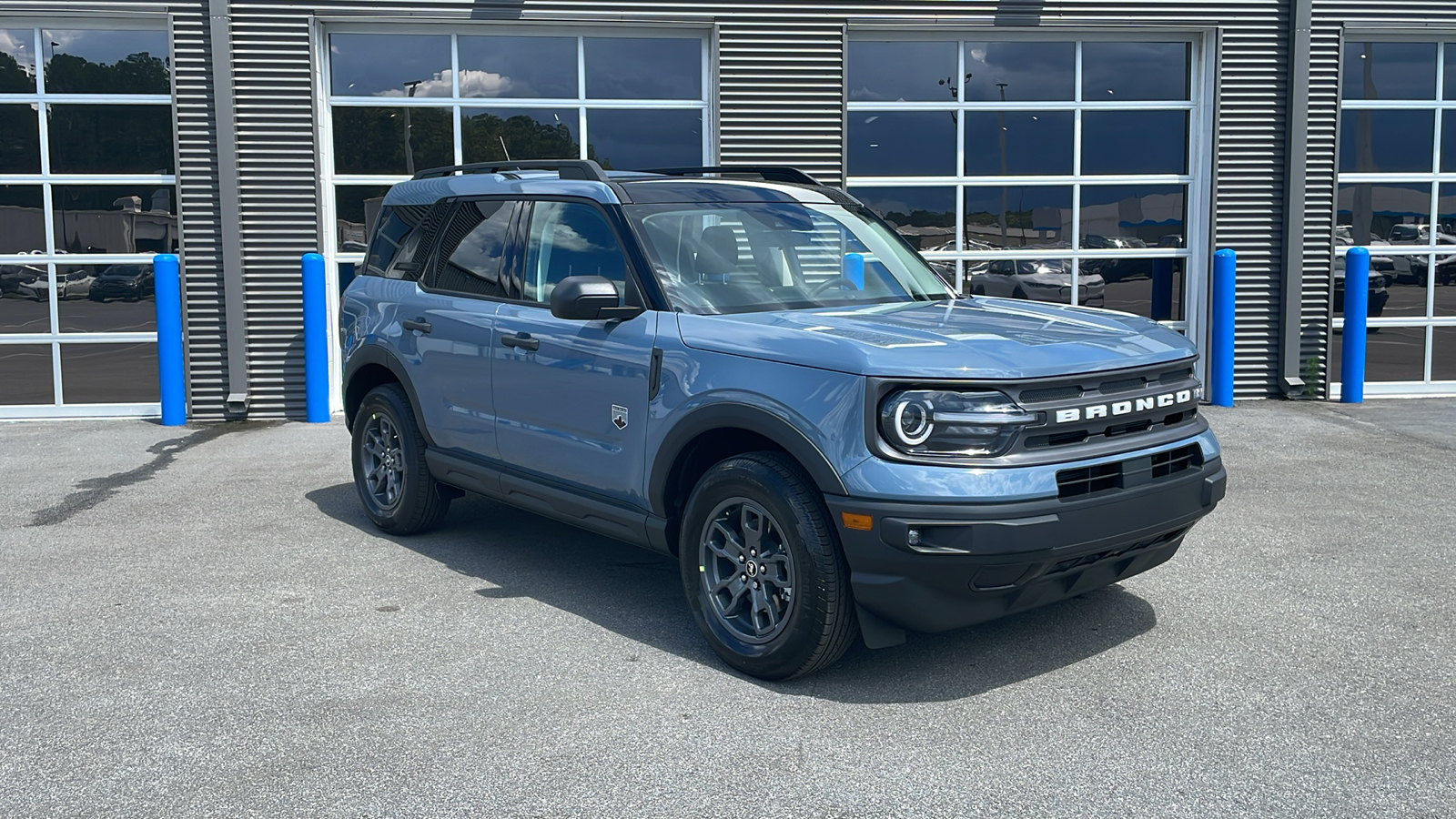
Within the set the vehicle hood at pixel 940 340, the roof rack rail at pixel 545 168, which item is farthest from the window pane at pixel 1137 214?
the vehicle hood at pixel 940 340

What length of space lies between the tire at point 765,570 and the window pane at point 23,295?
349 inches

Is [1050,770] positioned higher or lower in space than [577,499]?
lower

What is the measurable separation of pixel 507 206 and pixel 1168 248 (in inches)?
314

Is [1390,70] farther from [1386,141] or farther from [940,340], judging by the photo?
[940,340]

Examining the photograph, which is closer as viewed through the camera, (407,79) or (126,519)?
(126,519)

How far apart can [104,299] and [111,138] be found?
4.56 feet

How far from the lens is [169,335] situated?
10.9 m

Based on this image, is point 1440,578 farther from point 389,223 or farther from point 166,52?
point 166,52

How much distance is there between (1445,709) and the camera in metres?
4.30

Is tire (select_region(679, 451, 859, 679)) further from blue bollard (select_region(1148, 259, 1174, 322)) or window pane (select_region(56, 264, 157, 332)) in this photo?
blue bollard (select_region(1148, 259, 1174, 322))

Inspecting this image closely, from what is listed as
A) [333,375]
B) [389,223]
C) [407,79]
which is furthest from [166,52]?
[389,223]

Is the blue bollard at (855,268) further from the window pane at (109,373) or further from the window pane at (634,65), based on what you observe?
the window pane at (109,373)

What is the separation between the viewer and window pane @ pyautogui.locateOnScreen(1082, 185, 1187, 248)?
12.2 m

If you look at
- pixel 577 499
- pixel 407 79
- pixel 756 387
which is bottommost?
pixel 577 499
